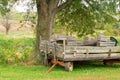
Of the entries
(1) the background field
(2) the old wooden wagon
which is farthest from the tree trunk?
(1) the background field

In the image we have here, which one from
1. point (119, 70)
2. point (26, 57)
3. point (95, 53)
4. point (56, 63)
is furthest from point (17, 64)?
point (119, 70)

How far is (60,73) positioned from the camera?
15.6 meters

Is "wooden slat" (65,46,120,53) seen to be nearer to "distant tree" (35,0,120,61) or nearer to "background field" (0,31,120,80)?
"background field" (0,31,120,80)

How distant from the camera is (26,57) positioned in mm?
20047

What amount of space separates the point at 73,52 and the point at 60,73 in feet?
4.53

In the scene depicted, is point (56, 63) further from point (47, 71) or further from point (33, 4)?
point (33, 4)

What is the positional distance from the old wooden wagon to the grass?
→ 0.53 m

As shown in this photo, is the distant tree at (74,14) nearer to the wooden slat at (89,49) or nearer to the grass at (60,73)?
the grass at (60,73)

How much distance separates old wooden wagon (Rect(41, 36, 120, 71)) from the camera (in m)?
16.3

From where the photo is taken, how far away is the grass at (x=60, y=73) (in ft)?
47.0

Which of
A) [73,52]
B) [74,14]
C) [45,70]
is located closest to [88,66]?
[73,52]

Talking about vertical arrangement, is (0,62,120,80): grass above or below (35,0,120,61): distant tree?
below

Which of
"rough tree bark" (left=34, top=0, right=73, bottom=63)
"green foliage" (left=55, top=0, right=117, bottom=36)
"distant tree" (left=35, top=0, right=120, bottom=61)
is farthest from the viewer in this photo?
"green foliage" (left=55, top=0, right=117, bottom=36)

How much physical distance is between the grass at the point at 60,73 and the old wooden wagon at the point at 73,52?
1.75 ft
